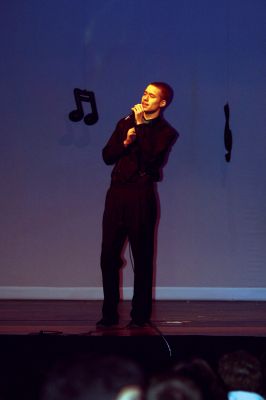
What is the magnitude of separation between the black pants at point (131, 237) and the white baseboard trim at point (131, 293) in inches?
63.1

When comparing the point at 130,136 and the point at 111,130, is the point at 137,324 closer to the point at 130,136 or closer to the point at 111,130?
the point at 130,136

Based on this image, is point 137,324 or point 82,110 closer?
point 137,324

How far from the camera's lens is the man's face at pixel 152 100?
11.1 ft

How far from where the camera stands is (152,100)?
3.40 m

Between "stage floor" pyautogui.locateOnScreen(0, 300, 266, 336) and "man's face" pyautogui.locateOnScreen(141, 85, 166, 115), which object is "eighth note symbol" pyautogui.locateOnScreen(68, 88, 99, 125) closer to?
"stage floor" pyautogui.locateOnScreen(0, 300, 266, 336)

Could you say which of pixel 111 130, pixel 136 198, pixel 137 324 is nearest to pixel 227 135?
pixel 111 130

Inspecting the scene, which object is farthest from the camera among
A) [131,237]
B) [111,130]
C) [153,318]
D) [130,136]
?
[111,130]

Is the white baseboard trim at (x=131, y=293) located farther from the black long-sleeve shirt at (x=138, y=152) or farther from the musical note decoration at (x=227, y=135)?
the black long-sleeve shirt at (x=138, y=152)

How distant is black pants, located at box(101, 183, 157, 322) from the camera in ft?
11.2

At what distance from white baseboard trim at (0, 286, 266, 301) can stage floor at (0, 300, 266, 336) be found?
0.43 ft

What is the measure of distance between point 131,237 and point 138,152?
49 cm

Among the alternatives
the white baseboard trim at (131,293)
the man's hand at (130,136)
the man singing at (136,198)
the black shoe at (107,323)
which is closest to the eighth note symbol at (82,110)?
the white baseboard trim at (131,293)

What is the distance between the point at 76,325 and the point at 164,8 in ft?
9.82

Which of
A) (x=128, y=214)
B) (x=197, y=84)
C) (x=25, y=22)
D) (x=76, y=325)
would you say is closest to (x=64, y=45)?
(x=25, y=22)
